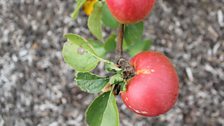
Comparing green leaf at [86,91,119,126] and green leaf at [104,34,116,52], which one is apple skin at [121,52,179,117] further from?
green leaf at [104,34,116,52]

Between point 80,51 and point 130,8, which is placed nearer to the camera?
point 130,8

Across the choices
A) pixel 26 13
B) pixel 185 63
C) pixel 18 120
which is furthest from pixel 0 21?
pixel 185 63

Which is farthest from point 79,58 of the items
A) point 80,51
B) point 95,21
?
point 95,21

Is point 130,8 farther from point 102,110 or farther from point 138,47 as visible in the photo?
point 138,47

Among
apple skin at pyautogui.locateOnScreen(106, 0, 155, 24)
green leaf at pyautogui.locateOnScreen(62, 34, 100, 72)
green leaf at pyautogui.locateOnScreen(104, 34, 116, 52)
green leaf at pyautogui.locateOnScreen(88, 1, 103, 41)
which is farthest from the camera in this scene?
green leaf at pyautogui.locateOnScreen(104, 34, 116, 52)

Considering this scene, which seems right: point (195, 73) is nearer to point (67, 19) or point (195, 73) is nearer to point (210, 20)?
point (210, 20)

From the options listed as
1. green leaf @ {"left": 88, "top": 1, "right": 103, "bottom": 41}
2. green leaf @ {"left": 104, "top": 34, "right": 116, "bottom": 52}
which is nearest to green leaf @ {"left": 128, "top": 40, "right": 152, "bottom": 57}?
green leaf @ {"left": 104, "top": 34, "right": 116, "bottom": 52}

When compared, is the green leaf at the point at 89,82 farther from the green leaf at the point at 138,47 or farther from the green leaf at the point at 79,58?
the green leaf at the point at 138,47
